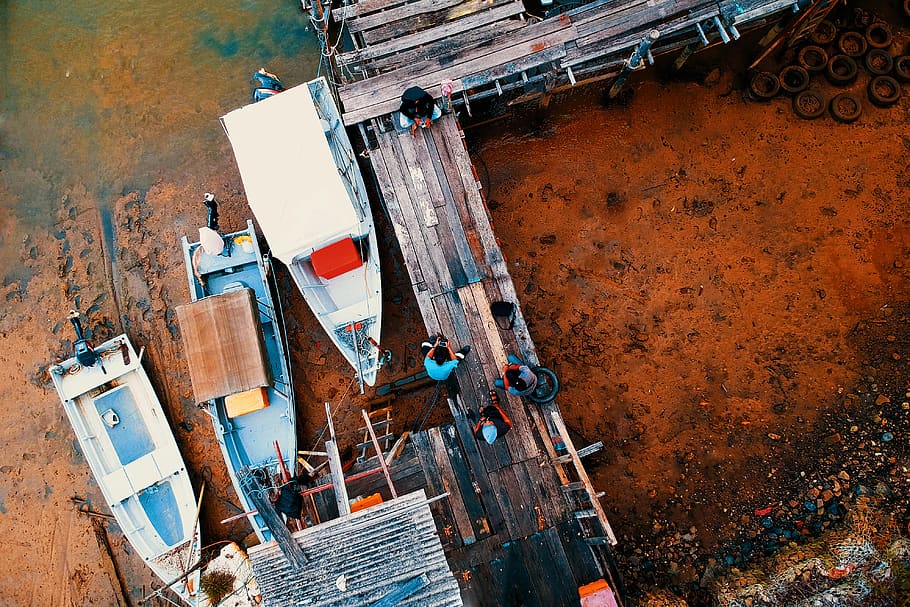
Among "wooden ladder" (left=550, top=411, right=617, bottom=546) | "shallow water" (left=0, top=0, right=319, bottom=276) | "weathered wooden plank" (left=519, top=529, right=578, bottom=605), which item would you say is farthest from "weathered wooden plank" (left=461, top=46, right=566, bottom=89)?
"weathered wooden plank" (left=519, top=529, right=578, bottom=605)

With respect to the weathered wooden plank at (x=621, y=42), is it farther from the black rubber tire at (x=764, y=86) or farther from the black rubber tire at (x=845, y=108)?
the black rubber tire at (x=845, y=108)

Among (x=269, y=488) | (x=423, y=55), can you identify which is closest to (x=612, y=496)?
(x=269, y=488)

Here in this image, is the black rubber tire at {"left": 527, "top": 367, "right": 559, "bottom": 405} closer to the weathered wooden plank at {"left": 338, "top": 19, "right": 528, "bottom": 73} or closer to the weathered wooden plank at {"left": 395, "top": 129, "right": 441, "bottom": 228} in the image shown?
the weathered wooden plank at {"left": 395, "top": 129, "right": 441, "bottom": 228}

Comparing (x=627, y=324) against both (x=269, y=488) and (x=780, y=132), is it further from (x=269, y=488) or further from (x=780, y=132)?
(x=269, y=488)

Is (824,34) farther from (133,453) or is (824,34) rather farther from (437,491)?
(133,453)

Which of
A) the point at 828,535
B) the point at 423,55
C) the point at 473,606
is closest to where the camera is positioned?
the point at 473,606

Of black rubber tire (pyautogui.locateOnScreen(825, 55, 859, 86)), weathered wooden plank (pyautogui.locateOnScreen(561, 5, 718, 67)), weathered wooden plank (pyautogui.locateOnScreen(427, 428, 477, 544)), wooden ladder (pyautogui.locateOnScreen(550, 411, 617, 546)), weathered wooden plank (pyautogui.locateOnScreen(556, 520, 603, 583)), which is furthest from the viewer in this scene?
black rubber tire (pyautogui.locateOnScreen(825, 55, 859, 86))
